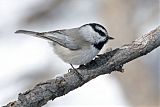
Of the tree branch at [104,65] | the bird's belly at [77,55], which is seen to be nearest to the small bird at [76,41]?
the bird's belly at [77,55]

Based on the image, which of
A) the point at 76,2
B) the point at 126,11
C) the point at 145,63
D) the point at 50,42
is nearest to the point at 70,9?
the point at 76,2

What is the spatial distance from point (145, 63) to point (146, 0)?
0.84 metres

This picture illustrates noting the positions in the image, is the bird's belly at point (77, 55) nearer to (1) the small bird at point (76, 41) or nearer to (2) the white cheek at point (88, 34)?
(1) the small bird at point (76, 41)

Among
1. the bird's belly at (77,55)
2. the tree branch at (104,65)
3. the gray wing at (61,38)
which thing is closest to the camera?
the tree branch at (104,65)

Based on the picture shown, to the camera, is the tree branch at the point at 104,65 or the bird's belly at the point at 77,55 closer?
the tree branch at the point at 104,65

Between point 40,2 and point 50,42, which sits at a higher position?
point 40,2

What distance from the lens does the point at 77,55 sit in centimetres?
306

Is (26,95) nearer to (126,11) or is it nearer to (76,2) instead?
(126,11)

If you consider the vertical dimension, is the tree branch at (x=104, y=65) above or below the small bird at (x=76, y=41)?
below

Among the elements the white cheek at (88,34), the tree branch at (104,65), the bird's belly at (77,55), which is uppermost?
the white cheek at (88,34)

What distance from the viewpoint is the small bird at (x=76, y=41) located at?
10.1ft

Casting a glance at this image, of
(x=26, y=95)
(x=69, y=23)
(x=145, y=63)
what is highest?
(x=69, y=23)

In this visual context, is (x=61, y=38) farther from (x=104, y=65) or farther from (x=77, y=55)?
(x=104, y=65)

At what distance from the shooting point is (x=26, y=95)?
2.61 m
